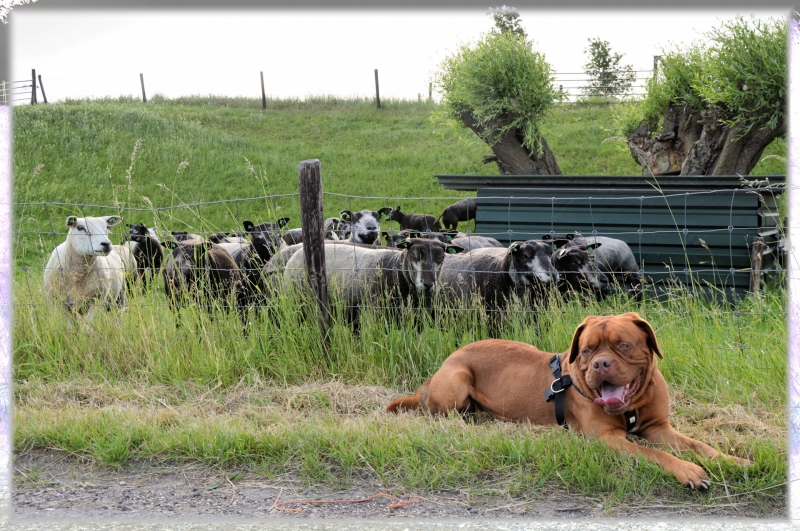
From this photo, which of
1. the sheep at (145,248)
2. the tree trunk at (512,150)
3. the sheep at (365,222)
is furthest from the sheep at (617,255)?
the tree trunk at (512,150)

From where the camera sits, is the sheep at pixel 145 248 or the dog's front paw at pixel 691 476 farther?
the sheep at pixel 145 248

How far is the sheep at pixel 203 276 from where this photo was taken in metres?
7.62

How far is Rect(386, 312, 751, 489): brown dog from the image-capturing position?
4.66 m

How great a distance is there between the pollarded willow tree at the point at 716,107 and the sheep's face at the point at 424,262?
7.73m

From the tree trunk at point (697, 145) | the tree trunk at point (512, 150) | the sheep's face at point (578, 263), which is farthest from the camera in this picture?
the tree trunk at point (512, 150)

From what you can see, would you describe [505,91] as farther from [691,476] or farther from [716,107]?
[691,476]

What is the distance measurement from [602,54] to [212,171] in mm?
12623

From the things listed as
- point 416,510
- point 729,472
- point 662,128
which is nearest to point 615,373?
point 729,472

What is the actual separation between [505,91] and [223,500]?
43.5 ft

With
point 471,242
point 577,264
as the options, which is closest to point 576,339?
point 577,264

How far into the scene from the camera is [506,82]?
16156 mm

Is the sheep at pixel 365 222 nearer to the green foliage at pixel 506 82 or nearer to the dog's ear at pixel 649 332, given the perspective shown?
the green foliage at pixel 506 82

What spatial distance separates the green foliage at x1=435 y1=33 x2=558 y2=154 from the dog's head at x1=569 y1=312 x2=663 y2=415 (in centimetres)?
1195

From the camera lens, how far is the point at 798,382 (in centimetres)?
529
